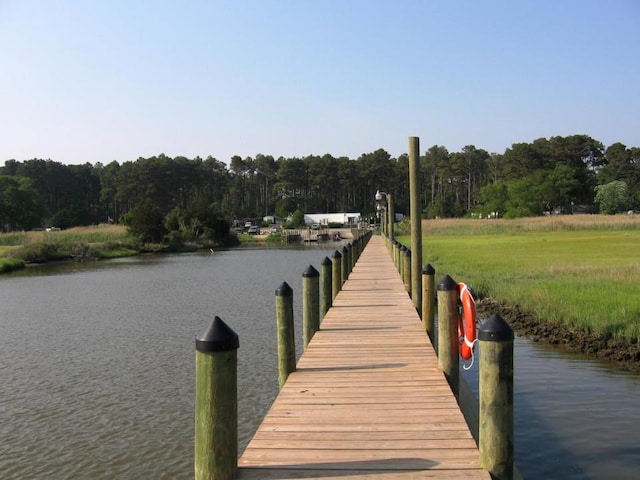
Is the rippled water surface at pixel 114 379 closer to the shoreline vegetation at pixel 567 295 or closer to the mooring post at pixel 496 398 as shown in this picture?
the mooring post at pixel 496 398

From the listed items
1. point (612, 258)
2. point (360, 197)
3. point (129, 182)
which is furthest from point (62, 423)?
point (360, 197)

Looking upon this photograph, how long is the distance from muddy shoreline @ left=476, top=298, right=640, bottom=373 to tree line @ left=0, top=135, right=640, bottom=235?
59.6m

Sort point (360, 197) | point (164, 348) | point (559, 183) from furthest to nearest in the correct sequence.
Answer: point (360, 197) < point (559, 183) < point (164, 348)

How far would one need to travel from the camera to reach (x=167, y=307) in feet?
70.2

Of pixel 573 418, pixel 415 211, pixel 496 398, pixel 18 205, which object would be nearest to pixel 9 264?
pixel 415 211

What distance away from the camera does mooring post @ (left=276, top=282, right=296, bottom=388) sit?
695cm

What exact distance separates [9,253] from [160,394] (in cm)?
4478

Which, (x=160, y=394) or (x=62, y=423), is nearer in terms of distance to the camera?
(x=62, y=423)

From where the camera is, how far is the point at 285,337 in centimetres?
703

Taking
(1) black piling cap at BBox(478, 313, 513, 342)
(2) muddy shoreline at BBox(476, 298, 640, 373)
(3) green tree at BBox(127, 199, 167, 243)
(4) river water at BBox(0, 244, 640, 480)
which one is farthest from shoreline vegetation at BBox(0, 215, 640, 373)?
(3) green tree at BBox(127, 199, 167, 243)

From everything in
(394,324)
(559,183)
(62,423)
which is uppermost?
(559,183)

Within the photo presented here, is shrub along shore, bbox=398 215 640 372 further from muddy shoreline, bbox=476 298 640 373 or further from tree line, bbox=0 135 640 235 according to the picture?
tree line, bbox=0 135 640 235

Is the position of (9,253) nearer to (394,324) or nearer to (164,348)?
(164,348)

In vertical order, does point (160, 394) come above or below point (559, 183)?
below
